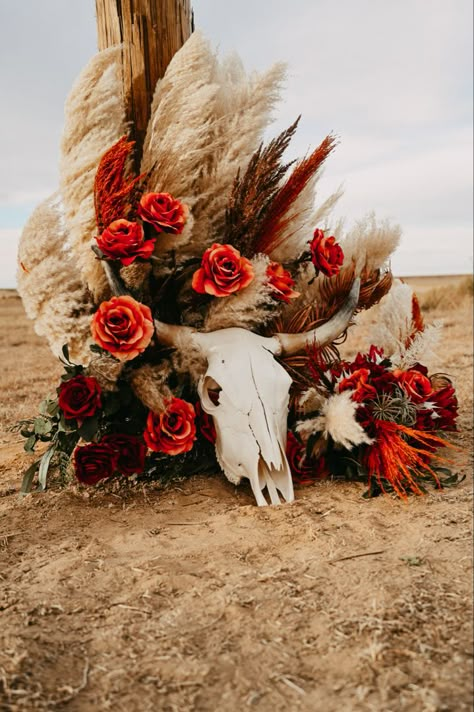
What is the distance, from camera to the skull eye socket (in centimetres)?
286

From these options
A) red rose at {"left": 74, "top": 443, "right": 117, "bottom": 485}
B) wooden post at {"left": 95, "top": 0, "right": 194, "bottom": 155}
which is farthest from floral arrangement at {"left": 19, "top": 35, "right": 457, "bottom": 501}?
wooden post at {"left": 95, "top": 0, "right": 194, "bottom": 155}

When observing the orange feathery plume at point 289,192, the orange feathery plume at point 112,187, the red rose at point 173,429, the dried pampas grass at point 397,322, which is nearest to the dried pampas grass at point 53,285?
the orange feathery plume at point 112,187

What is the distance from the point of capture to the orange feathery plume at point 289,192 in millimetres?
3107

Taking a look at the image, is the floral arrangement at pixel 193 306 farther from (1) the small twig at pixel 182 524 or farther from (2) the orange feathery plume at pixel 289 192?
(1) the small twig at pixel 182 524

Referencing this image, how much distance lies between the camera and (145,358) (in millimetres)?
3025

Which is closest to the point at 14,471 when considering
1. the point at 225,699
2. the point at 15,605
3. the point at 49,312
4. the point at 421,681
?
the point at 49,312

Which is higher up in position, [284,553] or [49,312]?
[49,312]

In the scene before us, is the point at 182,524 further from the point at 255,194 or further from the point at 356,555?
the point at 255,194

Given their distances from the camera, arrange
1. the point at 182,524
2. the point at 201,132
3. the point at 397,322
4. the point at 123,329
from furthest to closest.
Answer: the point at 397,322 < the point at 201,132 < the point at 123,329 < the point at 182,524

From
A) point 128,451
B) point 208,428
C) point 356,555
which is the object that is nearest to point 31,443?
point 128,451

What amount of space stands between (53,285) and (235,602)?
1836 millimetres

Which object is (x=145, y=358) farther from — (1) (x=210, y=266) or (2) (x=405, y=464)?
(2) (x=405, y=464)

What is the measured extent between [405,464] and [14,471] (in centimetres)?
199

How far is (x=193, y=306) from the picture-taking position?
321 centimetres
